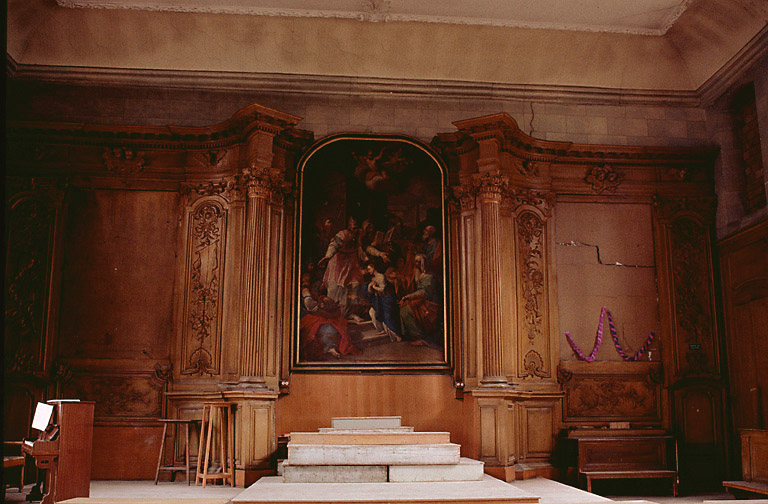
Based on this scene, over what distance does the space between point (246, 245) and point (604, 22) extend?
519 cm

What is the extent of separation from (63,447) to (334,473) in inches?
87.3

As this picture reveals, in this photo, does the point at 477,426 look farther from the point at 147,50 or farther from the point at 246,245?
the point at 147,50

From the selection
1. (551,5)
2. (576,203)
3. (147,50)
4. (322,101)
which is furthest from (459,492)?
(147,50)

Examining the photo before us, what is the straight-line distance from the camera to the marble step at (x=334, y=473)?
6539 mm

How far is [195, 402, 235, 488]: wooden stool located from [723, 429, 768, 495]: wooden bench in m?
5.05

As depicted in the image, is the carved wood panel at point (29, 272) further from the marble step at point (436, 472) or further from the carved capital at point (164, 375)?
the marble step at point (436, 472)

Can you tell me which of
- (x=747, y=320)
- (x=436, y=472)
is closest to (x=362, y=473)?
(x=436, y=472)

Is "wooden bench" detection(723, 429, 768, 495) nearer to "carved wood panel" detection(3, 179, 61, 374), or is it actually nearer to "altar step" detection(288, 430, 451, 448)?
"altar step" detection(288, 430, 451, 448)

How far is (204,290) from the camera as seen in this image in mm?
8750

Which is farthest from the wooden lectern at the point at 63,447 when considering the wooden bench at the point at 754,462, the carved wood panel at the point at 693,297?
the carved wood panel at the point at 693,297

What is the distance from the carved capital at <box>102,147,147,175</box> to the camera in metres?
9.02

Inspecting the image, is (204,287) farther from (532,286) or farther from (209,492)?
(532,286)

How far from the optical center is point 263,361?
8344mm

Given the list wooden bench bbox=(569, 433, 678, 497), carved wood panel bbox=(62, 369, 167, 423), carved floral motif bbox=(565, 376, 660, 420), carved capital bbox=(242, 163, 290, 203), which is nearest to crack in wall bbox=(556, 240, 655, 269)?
carved floral motif bbox=(565, 376, 660, 420)
